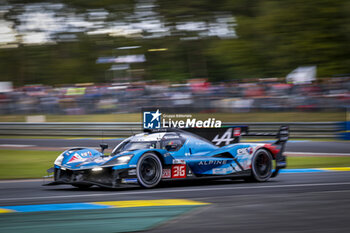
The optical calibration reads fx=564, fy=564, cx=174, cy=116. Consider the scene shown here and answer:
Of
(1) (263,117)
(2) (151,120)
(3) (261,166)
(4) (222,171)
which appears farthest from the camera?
(1) (263,117)

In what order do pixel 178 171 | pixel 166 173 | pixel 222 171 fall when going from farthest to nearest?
pixel 222 171 < pixel 178 171 < pixel 166 173

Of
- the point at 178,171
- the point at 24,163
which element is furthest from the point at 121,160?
the point at 24,163

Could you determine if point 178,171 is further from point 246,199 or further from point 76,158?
point 246,199

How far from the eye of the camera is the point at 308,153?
16.7 meters

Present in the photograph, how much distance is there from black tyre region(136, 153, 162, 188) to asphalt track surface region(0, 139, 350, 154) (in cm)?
904

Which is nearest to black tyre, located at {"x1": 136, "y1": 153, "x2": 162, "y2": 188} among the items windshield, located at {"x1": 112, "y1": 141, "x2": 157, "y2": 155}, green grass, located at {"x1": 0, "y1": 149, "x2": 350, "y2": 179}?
windshield, located at {"x1": 112, "y1": 141, "x2": 157, "y2": 155}

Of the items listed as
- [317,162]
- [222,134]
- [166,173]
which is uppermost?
[222,134]

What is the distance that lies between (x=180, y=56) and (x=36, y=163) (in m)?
27.1

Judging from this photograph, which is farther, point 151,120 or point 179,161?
point 151,120

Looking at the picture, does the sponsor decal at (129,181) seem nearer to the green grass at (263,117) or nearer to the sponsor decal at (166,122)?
the sponsor decal at (166,122)

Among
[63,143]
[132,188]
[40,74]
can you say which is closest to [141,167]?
[132,188]

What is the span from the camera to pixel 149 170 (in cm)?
910

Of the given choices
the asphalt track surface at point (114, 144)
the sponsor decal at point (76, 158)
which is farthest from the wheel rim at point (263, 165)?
the asphalt track surface at point (114, 144)

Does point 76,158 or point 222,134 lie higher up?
point 222,134
